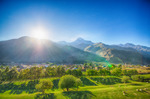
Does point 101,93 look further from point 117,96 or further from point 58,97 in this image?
point 58,97

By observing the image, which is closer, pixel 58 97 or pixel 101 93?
pixel 58 97

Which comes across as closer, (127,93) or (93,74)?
(127,93)

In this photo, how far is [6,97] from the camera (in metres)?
47.2

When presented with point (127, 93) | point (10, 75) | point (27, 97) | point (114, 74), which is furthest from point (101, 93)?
point (10, 75)

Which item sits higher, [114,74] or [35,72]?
[35,72]

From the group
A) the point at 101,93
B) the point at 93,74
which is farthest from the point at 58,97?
Result: the point at 93,74

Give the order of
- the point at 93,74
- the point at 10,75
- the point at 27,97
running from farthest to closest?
the point at 93,74, the point at 10,75, the point at 27,97

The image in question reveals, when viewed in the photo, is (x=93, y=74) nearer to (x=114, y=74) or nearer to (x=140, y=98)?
(x=114, y=74)

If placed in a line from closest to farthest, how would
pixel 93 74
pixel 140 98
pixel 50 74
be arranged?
pixel 140 98, pixel 50 74, pixel 93 74

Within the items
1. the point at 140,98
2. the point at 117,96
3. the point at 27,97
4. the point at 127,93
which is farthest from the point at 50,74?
the point at 140,98

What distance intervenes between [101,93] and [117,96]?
33.3 ft

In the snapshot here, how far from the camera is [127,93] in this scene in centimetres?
4759

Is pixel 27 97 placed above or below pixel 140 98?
below

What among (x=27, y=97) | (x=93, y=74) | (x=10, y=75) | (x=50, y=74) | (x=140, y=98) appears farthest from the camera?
(x=93, y=74)
